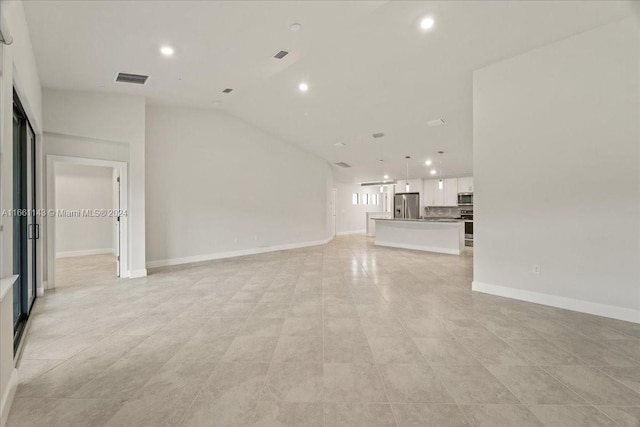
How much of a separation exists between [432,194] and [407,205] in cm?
105

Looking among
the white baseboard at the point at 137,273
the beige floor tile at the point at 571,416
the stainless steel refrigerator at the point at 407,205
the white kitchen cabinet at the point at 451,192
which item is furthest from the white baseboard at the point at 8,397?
the white kitchen cabinet at the point at 451,192

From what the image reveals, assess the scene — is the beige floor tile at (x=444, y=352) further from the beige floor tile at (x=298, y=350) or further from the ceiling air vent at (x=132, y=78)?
the ceiling air vent at (x=132, y=78)

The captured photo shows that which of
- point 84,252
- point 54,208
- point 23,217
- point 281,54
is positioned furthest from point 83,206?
point 281,54

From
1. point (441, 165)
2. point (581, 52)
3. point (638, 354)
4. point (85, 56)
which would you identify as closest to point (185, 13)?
point (85, 56)

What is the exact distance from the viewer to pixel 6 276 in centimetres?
190

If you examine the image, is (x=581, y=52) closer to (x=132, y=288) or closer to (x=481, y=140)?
(x=481, y=140)

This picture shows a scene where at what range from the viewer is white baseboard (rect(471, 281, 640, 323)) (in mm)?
3109

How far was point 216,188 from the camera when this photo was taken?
7.01m

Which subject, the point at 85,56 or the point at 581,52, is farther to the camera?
the point at 85,56

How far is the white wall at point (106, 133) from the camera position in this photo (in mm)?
4602

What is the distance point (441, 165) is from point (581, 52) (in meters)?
6.06

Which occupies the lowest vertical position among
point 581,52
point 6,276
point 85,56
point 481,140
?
point 6,276

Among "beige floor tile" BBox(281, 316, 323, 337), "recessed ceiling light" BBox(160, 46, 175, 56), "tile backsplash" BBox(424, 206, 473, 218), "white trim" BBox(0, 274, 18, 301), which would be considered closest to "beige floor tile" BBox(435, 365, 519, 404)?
"beige floor tile" BBox(281, 316, 323, 337)

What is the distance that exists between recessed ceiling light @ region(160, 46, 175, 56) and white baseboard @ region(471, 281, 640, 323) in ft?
18.2
